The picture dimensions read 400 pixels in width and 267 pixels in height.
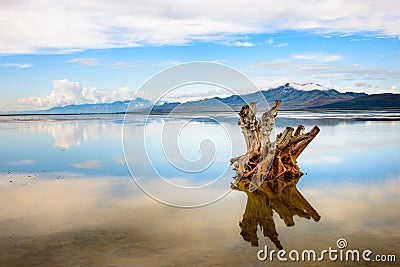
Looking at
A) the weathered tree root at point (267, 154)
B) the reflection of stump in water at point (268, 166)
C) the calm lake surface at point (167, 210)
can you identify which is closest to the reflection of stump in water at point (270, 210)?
the reflection of stump in water at point (268, 166)

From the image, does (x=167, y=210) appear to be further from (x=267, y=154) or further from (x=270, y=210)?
(x=267, y=154)

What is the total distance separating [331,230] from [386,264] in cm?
186

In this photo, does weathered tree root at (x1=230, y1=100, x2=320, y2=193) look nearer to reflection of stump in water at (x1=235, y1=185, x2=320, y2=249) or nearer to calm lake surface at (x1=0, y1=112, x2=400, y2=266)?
calm lake surface at (x1=0, y1=112, x2=400, y2=266)

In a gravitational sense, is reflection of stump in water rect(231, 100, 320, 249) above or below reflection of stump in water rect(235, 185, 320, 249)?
above

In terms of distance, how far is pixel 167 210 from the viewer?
1099 centimetres

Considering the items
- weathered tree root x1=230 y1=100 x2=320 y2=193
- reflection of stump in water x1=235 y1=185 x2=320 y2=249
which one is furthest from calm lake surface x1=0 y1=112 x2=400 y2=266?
weathered tree root x1=230 y1=100 x2=320 y2=193

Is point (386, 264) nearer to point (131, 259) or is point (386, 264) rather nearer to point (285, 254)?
point (285, 254)

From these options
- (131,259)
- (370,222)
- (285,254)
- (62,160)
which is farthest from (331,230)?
(62,160)

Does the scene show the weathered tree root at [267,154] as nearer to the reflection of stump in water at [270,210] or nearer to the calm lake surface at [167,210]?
the calm lake surface at [167,210]

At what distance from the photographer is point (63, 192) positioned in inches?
511

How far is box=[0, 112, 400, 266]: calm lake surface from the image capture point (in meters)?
7.98

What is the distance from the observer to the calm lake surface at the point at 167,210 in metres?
7.98

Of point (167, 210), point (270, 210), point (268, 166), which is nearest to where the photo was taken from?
point (270, 210)

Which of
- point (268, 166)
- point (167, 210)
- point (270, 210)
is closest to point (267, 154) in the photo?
point (268, 166)
